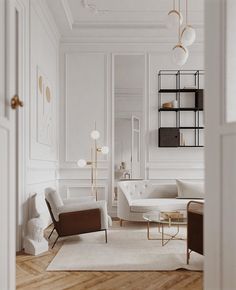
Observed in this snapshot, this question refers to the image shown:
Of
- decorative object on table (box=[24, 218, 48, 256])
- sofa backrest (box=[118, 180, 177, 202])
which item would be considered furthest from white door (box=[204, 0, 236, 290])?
sofa backrest (box=[118, 180, 177, 202])

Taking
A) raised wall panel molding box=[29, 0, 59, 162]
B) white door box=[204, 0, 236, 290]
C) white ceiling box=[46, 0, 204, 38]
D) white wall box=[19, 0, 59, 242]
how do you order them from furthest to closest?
white ceiling box=[46, 0, 204, 38] < raised wall panel molding box=[29, 0, 59, 162] < white wall box=[19, 0, 59, 242] < white door box=[204, 0, 236, 290]

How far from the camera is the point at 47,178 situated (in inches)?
202

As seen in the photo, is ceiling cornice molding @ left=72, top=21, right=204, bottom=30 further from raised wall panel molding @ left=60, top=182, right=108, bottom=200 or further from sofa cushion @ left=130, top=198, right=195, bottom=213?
→ sofa cushion @ left=130, top=198, right=195, bottom=213

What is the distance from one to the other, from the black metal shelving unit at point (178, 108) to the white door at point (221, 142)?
4.59 metres

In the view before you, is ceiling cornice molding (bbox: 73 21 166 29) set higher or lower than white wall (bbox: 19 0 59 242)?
higher

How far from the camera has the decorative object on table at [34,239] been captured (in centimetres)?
363

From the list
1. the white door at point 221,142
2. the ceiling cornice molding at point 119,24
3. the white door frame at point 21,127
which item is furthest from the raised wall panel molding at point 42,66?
the white door at point 221,142

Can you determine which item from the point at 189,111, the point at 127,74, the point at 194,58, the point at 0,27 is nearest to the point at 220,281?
the point at 0,27

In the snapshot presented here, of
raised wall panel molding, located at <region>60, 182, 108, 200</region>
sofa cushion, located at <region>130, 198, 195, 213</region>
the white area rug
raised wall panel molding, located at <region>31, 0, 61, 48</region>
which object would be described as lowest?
the white area rug

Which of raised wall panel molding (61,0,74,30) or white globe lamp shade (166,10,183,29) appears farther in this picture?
raised wall panel molding (61,0,74,30)

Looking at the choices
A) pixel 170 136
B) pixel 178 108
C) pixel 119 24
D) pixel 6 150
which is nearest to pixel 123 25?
pixel 119 24

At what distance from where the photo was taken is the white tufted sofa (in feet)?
16.2

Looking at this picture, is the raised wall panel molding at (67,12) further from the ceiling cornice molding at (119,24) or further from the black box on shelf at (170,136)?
the black box on shelf at (170,136)

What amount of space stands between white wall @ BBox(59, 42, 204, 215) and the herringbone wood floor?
313 cm
